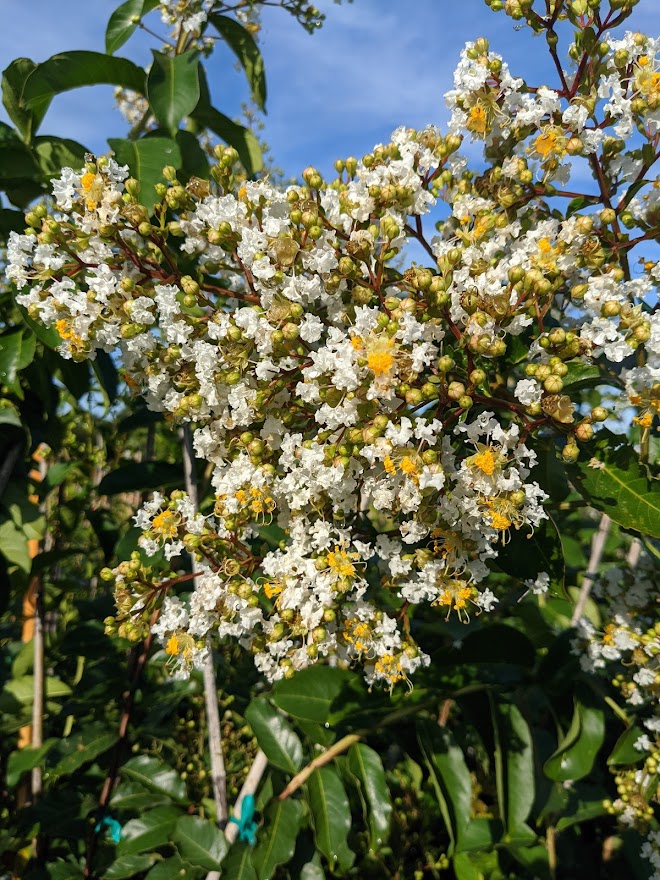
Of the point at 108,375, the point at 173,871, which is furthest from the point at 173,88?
the point at 173,871

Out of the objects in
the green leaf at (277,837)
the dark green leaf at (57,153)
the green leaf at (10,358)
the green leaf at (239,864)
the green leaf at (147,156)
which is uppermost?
the dark green leaf at (57,153)

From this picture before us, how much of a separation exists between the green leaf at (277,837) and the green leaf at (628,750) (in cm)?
81

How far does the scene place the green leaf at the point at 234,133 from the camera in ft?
6.06

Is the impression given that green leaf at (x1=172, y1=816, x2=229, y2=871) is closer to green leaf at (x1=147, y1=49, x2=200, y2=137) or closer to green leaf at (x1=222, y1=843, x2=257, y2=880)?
green leaf at (x1=222, y1=843, x2=257, y2=880)

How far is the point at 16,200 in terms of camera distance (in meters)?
1.70

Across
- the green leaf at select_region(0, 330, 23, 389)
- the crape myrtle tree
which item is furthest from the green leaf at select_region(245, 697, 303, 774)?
the green leaf at select_region(0, 330, 23, 389)

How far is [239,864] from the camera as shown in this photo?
1.36 meters

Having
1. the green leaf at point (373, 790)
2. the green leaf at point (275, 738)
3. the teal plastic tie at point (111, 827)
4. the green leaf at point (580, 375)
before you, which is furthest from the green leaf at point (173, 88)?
the teal plastic tie at point (111, 827)

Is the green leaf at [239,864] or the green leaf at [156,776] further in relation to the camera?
the green leaf at [156,776]

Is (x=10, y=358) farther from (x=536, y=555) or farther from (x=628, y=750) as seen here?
(x=628, y=750)

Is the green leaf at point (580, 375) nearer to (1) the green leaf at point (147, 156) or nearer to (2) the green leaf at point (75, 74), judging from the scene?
(1) the green leaf at point (147, 156)

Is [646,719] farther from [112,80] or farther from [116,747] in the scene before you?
[112,80]

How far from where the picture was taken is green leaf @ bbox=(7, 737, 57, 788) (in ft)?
5.97

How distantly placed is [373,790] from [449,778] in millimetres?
211
